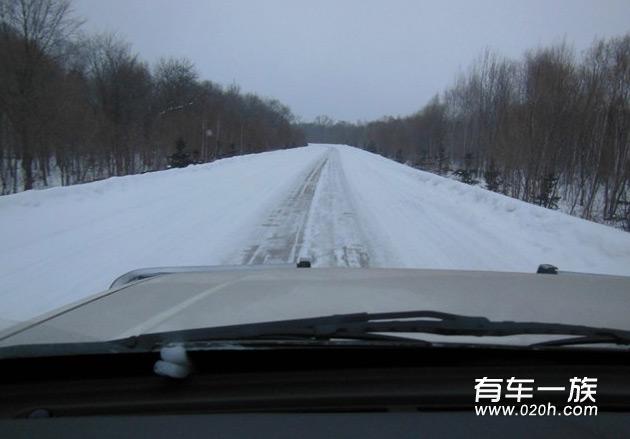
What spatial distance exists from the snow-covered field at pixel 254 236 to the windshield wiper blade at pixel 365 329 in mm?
2107

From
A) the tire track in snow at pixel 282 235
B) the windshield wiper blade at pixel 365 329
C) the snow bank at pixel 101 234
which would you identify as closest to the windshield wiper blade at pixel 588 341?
the windshield wiper blade at pixel 365 329

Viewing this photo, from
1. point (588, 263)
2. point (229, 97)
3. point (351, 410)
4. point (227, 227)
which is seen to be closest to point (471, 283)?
point (351, 410)

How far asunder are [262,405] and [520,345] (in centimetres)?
99

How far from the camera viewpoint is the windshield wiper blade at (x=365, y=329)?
76.5 inches

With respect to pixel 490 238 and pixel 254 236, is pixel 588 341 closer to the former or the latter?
pixel 254 236

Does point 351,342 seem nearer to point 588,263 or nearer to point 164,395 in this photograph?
point 164,395

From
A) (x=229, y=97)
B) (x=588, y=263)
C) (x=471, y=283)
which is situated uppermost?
(x=229, y=97)

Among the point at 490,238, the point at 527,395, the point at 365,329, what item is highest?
the point at 365,329

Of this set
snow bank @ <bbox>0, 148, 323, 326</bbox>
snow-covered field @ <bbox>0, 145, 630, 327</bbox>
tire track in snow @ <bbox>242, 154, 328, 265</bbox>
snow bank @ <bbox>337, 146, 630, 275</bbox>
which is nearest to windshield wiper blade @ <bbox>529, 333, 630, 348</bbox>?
snow-covered field @ <bbox>0, 145, 630, 327</bbox>

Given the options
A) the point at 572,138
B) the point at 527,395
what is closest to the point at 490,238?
the point at 527,395

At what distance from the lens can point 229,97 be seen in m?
76.6

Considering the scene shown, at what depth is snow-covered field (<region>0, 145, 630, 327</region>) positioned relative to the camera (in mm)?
7227

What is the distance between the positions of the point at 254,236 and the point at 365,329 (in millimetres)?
7592

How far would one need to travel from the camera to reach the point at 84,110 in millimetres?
34344
